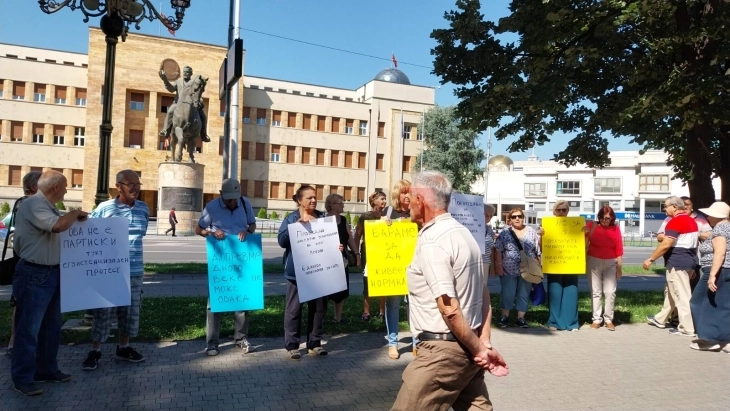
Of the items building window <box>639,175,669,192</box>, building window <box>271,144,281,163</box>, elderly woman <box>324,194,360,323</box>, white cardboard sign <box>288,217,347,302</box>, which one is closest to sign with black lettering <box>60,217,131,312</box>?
white cardboard sign <box>288,217,347,302</box>

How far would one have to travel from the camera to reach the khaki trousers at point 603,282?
28.8 feet

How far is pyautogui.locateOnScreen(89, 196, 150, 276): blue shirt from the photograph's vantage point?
603 centimetres

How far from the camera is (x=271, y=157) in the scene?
59750 mm

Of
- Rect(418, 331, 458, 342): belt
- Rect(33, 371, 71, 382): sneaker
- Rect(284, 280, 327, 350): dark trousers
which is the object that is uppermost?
Rect(418, 331, 458, 342): belt

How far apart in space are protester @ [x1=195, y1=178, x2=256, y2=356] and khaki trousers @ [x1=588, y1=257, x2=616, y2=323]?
5.38 metres

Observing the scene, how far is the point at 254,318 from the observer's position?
8.62m

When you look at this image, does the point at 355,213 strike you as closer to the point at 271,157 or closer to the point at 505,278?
the point at 271,157

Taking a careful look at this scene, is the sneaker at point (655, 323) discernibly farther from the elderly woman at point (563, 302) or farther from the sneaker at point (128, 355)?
the sneaker at point (128, 355)

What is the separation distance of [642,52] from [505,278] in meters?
6.15

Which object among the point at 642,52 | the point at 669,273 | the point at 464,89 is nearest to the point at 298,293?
the point at 669,273

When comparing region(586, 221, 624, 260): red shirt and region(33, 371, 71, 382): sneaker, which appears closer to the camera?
region(33, 371, 71, 382): sneaker

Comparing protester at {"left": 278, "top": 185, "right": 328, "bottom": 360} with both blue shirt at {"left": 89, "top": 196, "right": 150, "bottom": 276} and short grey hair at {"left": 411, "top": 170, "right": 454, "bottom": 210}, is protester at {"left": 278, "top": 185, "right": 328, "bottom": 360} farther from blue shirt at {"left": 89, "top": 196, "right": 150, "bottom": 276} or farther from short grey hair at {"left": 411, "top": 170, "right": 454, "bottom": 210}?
short grey hair at {"left": 411, "top": 170, "right": 454, "bottom": 210}

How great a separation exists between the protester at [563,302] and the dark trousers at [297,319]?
3.96 m

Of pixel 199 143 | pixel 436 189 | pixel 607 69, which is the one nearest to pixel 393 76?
pixel 199 143
